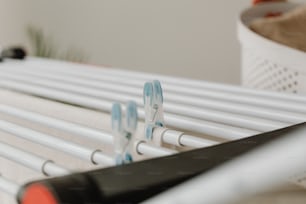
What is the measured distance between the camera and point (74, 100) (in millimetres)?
710

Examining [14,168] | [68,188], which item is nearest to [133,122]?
[68,188]

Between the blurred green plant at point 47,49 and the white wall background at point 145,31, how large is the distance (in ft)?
0.06

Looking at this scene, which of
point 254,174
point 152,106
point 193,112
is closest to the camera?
point 254,174

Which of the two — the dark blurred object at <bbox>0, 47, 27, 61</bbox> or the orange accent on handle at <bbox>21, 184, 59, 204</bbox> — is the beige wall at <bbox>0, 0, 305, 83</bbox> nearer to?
the dark blurred object at <bbox>0, 47, 27, 61</bbox>

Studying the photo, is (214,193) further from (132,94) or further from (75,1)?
(75,1)

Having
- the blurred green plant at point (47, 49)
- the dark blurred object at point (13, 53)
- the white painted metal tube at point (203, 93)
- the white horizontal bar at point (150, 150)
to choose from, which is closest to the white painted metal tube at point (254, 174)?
the white horizontal bar at point (150, 150)

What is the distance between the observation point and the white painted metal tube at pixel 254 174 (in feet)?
0.86

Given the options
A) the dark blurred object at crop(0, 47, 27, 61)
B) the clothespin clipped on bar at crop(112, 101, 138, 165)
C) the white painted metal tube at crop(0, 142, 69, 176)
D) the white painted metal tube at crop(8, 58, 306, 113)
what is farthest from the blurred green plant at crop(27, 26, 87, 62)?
the clothespin clipped on bar at crop(112, 101, 138, 165)

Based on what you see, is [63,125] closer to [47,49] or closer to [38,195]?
[38,195]

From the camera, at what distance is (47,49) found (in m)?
1.61

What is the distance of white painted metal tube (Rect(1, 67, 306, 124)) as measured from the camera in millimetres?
567

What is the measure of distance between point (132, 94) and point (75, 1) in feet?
3.11

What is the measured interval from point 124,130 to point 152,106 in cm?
11

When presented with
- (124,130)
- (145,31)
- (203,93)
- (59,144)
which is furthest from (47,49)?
(124,130)
